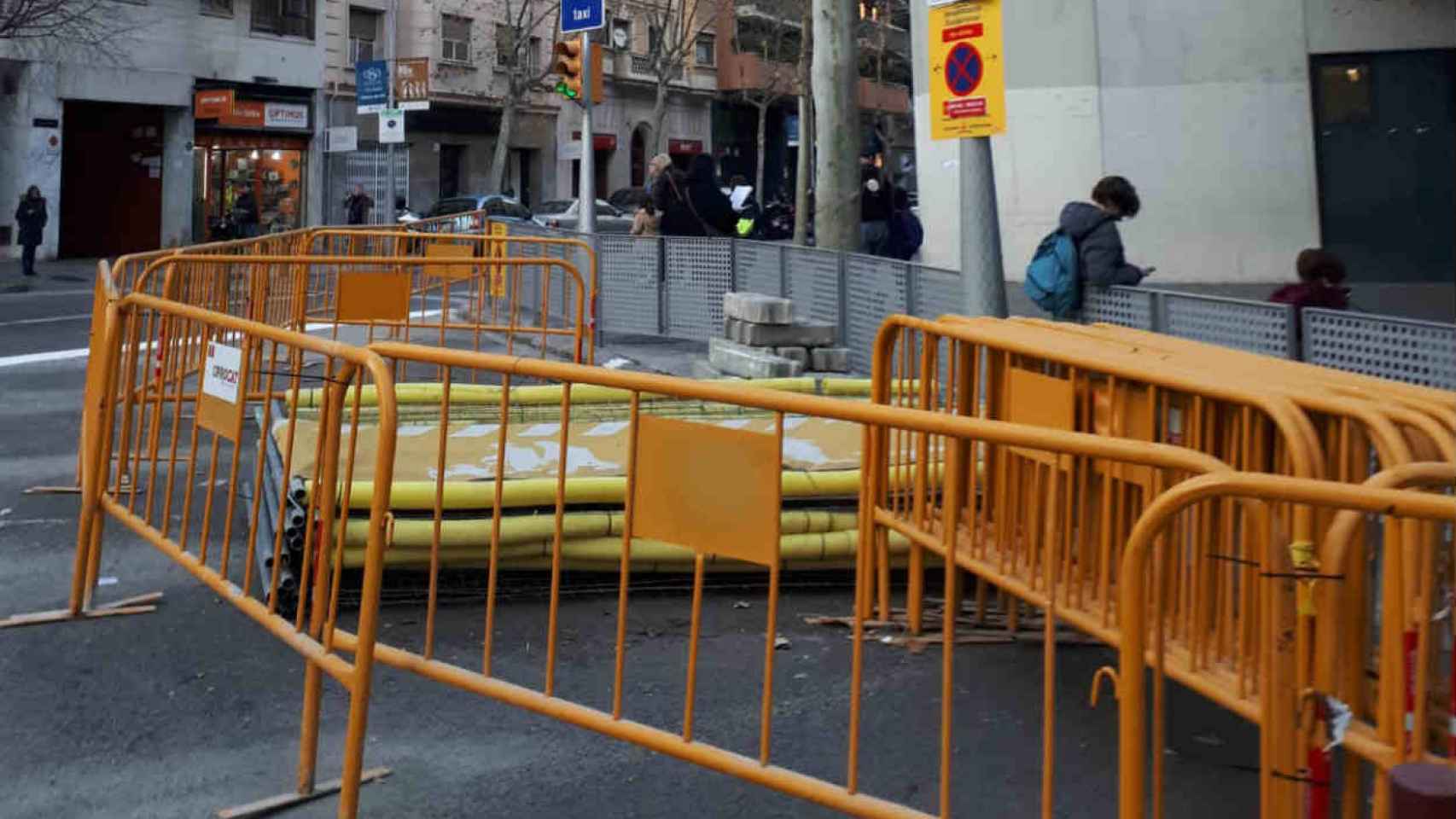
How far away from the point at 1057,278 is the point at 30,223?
23089 mm

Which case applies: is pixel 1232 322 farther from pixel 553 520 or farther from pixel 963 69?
pixel 553 520

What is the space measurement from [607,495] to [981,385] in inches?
64.7

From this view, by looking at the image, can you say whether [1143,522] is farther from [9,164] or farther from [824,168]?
[9,164]

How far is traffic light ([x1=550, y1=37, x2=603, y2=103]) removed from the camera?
19141 mm

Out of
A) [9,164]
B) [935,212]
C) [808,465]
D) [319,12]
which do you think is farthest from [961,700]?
[319,12]

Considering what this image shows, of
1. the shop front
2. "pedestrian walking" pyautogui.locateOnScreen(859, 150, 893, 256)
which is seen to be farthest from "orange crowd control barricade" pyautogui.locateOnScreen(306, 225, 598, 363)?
the shop front

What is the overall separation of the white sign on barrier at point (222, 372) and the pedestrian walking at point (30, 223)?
76.8 feet

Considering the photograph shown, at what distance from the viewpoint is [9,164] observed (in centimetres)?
2938

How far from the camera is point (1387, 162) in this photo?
15195 mm

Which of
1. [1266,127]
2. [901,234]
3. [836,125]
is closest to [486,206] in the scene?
[901,234]

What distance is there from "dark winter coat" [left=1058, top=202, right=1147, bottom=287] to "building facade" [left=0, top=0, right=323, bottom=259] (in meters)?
26.2

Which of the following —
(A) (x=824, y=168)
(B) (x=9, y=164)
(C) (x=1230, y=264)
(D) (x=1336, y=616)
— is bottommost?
(D) (x=1336, y=616)

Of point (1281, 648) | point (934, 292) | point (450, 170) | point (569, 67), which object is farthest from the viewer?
point (450, 170)

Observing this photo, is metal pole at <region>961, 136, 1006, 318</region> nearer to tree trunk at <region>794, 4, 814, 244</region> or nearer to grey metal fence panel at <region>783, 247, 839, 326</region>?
grey metal fence panel at <region>783, 247, 839, 326</region>
